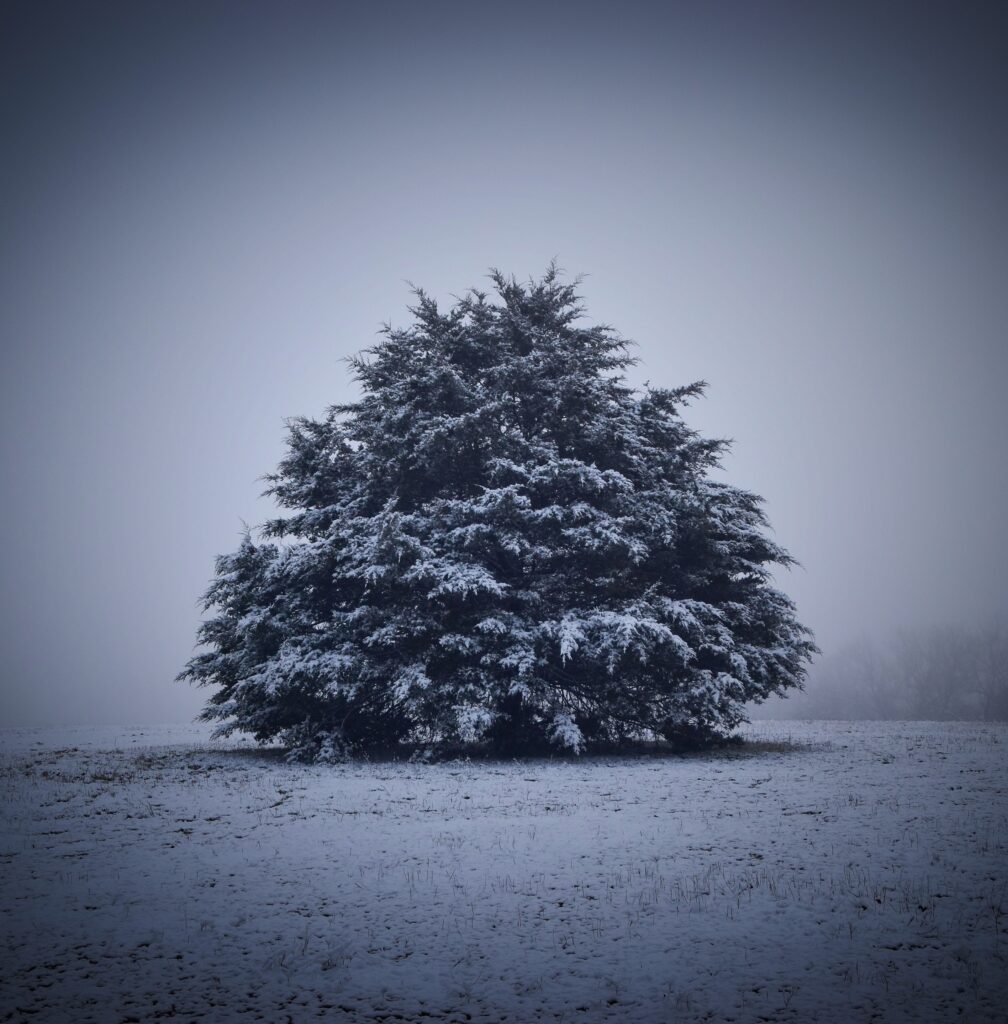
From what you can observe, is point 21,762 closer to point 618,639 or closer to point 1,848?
point 1,848

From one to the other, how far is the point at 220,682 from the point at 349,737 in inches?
183

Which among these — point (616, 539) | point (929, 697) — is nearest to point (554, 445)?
point (616, 539)

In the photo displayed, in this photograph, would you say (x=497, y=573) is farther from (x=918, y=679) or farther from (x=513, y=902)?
(x=918, y=679)

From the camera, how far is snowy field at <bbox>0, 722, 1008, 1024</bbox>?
16.0 feet

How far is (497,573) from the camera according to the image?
19062 mm

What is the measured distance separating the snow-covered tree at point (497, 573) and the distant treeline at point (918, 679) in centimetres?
5312

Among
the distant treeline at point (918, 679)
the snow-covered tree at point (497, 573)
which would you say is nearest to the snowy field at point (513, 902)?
the snow-covered tree at point (497, 573)

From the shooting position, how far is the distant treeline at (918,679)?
5856 centimetres

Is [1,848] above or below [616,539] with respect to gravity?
below

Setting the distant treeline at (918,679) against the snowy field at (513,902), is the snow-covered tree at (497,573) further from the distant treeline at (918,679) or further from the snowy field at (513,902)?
the distant treeline at (918,679)

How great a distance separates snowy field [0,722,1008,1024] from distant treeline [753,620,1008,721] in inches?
2330

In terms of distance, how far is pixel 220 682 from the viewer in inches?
768

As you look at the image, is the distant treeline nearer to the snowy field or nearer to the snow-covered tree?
the snow-covered tree

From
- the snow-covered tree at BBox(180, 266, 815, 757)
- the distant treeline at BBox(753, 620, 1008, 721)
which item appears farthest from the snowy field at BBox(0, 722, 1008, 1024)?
the distant treeline at BBox(753, 620, 1008, 721)
